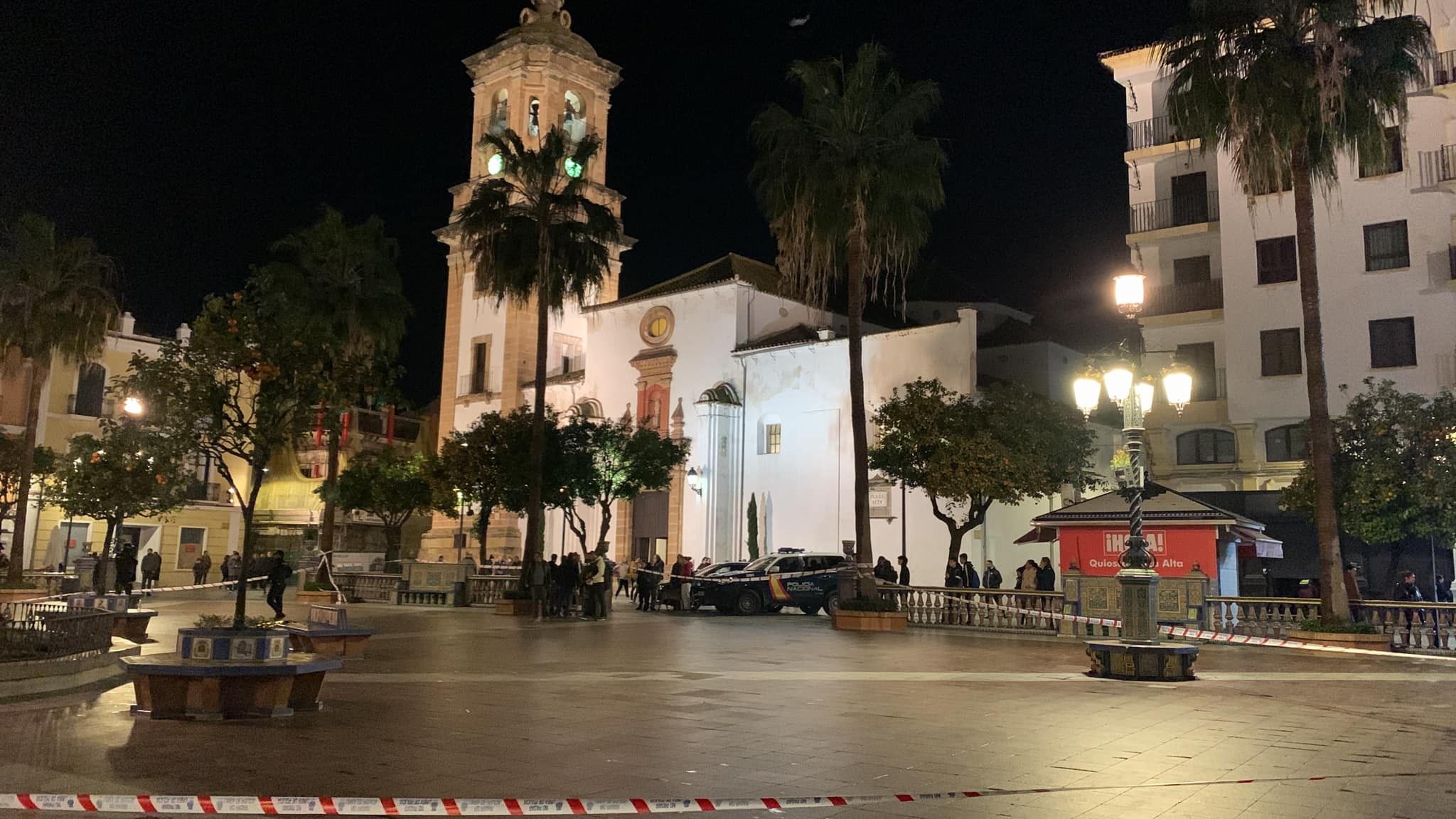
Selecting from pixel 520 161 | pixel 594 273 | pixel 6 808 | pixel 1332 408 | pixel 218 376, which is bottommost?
pixel 6 808

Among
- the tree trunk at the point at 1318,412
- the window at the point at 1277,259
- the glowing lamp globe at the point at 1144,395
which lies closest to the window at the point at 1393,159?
the window at the point at 1277,259

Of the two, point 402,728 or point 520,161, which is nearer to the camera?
point 402,728

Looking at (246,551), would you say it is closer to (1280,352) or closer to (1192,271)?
(1280,352)

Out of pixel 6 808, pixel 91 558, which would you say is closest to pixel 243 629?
pixel 6 808

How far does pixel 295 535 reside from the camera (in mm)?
54500

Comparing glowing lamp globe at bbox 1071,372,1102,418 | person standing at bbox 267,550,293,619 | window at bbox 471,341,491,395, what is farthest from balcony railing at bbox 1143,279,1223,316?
window at bbox 471,341,491,395

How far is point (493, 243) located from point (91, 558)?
53.5 ft

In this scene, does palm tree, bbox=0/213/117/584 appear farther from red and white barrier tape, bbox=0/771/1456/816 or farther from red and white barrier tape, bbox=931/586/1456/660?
red and white barrier tape, bbox=0/771/1456/816

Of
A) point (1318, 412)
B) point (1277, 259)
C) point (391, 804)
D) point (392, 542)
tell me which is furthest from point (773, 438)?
point (391, 804)

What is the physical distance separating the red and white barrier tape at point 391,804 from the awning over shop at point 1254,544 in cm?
1666

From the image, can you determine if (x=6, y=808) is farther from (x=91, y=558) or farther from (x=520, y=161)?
(x=91, y=558)

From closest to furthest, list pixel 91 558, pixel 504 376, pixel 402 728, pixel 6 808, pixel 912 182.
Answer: pixel 6 808 → pixel 402 728 → pixel 912 182 → pixel 91 558 → pixel 504 376

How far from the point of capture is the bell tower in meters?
48.1

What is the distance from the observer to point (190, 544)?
148 ft
